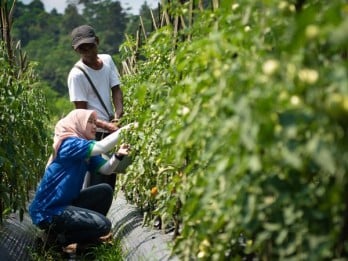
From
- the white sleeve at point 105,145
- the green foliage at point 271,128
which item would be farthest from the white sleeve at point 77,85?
the green foliage at point 271,128

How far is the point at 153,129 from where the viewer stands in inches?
145

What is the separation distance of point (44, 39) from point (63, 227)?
6504 centimetres

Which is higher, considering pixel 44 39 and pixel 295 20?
pixel 295 20

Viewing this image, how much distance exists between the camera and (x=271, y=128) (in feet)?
5.38

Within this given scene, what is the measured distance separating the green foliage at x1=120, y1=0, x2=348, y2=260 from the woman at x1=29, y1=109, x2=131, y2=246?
210 cm

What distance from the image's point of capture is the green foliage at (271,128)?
162 cm

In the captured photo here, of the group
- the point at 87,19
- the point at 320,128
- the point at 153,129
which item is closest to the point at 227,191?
the point at 320,128

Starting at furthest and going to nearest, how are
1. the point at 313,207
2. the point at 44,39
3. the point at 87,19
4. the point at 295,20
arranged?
the point at 87,19 < the point at 44,39 < the point at 313,207 < the point at 295,20

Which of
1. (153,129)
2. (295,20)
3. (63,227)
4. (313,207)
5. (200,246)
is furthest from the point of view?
(63,227)

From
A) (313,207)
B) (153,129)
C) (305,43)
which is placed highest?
(305,43)

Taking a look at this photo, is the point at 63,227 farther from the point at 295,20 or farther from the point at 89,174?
the point at 295,20

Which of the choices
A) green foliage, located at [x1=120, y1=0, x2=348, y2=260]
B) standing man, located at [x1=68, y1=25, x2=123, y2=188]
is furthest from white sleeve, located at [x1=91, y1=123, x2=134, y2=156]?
green foliage, located at [x1=120, y1=0, x2=348, y2=260]

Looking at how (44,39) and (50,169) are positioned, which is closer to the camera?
(50,169)

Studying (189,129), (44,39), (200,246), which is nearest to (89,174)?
(200,246)
